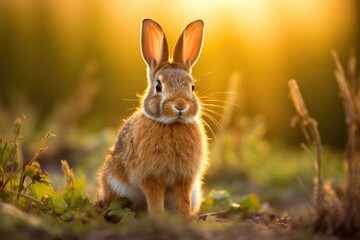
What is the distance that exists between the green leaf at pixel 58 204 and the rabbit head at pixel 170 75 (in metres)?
0.76

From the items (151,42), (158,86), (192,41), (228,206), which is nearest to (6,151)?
(158,86)

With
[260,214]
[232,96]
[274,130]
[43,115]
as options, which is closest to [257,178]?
[232,96]

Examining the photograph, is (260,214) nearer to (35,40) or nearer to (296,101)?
(296,101)

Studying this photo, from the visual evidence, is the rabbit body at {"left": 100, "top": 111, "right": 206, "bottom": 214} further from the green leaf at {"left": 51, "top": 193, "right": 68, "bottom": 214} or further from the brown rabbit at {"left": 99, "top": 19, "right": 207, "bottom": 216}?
the green leaf at {"left": 51, "top": 193, "right": 68, "bottom": 214}

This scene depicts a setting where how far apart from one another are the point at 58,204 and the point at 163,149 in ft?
2.34

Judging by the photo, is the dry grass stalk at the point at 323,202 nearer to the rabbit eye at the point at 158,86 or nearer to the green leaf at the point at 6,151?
→ the rabbit eye at the point at 158,86

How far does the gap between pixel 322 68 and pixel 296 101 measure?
718 cm

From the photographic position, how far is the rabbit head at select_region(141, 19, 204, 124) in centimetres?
419

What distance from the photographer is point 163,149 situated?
13.8 feet

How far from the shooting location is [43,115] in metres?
10.3

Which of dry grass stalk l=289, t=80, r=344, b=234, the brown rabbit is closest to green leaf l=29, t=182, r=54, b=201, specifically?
the brown rabbit

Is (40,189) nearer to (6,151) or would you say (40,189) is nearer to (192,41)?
(6,151)

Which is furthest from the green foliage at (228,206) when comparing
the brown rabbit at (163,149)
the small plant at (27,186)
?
the small plant at (27,186)

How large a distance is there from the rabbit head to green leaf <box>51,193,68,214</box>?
760 millimetres
